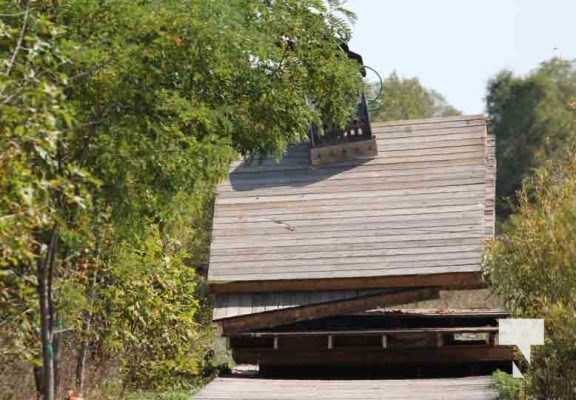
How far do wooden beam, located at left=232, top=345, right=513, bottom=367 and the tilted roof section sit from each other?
1.45m

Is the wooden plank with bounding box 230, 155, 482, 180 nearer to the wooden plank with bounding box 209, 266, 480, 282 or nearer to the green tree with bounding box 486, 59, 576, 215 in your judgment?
the wooden plank with bounding box 209, 266, 480, 282

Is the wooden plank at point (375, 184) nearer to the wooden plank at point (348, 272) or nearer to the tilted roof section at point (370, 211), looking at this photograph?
the tilted roof section at point (370, 211)

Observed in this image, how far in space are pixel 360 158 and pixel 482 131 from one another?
222 cm

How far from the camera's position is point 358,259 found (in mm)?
21375

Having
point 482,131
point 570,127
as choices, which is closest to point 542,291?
point 482,131

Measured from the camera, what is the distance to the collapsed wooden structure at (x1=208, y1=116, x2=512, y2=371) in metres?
21.1

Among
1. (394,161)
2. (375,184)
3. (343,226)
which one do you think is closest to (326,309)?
(343,226)

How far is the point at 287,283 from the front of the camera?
21.3m

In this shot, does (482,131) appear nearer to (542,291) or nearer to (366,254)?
(366,254)

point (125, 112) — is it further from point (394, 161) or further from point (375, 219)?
point (394, 161)

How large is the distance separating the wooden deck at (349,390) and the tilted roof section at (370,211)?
76.1 inches

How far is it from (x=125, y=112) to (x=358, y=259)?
10060mm

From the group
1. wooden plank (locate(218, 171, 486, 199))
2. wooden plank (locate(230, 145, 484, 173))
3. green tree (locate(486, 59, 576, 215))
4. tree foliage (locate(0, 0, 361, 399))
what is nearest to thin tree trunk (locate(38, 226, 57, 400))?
tree foliage (locate(0, 0, 361, 399))

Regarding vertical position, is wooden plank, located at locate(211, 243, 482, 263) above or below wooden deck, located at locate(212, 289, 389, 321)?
above
